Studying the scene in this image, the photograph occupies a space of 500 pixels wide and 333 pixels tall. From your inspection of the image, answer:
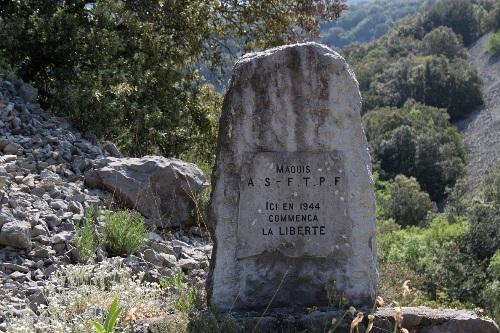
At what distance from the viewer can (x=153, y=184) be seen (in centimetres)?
912

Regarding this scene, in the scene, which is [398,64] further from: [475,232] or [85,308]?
[85,308]

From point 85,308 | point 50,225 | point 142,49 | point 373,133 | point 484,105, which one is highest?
point 484,105

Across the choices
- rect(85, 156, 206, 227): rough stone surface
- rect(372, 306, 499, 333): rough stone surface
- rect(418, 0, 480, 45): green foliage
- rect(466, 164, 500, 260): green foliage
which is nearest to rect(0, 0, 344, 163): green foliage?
rect(85, 156, 206, 227): rough stone surface

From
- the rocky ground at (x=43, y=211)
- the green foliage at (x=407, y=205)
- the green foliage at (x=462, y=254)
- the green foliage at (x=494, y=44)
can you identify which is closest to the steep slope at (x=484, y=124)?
the green foliage at (x=494, y=44)

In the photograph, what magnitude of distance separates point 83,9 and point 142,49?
1336 mm

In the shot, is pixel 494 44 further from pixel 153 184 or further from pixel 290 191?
pixel 290 191

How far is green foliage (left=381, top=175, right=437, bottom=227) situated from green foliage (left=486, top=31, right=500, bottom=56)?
162 ft

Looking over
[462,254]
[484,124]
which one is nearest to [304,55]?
[462,254]

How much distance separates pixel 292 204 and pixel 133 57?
25.0ft

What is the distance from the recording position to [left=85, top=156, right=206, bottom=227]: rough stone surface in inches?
354

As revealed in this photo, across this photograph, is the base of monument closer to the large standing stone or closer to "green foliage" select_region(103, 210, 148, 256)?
the large standing stone

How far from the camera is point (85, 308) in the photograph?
5.93 metres

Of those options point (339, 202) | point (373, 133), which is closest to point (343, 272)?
point (339, 202)

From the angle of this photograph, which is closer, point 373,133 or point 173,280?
point 173,280
